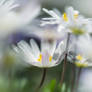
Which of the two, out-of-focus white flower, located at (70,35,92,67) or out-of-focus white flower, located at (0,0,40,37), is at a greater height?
out-of-focus white flower, located at (0,0,40,37)

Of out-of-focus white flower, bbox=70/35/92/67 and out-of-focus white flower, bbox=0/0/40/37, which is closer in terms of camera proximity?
out-of-focus white flower, bbox=0/0/40/37

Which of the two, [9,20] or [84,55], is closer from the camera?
[9,20]

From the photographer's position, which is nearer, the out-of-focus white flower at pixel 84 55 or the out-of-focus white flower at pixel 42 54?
the out-of-focus white flower at pixel 42 54

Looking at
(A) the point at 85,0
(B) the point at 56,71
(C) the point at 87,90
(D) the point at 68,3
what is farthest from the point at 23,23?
(A) the point at 85,0

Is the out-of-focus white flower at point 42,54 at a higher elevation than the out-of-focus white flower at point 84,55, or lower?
higher

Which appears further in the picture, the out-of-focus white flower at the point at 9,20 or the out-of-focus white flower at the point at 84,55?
the out-of-focus white flower at the point at 84,55

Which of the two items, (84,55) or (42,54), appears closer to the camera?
(42,54)

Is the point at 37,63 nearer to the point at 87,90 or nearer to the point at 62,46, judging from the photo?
the point at 62,46

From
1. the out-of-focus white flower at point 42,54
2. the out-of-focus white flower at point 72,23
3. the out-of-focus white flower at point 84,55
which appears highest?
the out-of-focus white flower at point 72,23
